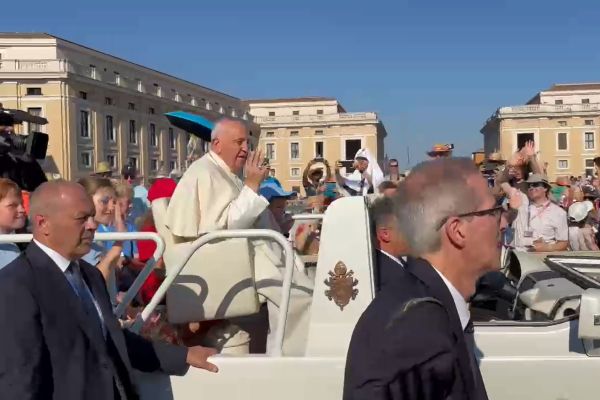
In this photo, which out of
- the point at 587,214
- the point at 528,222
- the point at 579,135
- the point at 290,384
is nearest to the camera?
the point at 290,384

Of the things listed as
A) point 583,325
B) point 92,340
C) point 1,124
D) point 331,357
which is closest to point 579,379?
point 583,325

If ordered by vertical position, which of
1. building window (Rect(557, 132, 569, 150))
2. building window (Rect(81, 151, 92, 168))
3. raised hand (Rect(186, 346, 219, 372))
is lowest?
raised hand (Rect(186, 346, 219, 372))

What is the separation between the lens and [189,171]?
3498mm

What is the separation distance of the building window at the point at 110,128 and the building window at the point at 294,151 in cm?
4360

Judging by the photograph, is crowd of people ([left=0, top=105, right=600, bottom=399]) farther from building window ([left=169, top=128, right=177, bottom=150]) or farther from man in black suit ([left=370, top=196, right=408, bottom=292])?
building window ([left=169, top=128, right=177, bottom=150])

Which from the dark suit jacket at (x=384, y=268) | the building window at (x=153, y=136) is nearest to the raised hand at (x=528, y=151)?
the dark suit jacket at (x=384, y=268)

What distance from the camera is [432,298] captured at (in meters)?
1.64

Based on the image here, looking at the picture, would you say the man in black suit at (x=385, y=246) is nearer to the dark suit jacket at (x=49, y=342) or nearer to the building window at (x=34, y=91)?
the dark suit jacket at (x=49, y=342)

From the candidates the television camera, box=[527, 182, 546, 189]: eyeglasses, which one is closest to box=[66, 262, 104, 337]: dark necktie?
the television camera

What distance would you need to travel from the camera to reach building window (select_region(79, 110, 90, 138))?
6425 cm

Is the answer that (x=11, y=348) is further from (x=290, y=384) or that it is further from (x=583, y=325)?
(x=583, y=325)

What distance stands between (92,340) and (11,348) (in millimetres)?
297

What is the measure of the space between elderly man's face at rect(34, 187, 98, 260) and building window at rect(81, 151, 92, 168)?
211 ft

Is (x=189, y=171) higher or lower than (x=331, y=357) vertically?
higher
